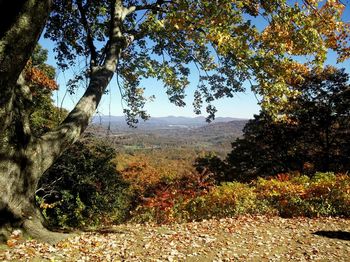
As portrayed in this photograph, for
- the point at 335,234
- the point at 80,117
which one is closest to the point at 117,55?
the point at 80,117

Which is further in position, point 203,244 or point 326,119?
point 326,119

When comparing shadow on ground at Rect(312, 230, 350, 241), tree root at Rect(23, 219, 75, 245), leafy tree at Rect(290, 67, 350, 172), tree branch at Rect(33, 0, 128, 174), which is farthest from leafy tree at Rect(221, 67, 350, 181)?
tree root at Rect(23, 219, 75, 245)

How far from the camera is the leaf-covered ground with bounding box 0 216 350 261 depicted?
6258mm

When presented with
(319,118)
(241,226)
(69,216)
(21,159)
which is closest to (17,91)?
(21,159)

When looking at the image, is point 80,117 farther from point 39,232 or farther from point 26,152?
point 39,232

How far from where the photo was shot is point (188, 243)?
7.74 metres

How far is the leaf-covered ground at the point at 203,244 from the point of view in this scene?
6.26 meters

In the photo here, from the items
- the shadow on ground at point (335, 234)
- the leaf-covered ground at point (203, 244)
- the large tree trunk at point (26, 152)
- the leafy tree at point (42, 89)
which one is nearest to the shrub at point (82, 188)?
the leafy tree at point (42, 89)

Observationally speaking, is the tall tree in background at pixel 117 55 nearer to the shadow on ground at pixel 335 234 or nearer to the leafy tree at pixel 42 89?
the shadow on ground at pixel 335 234

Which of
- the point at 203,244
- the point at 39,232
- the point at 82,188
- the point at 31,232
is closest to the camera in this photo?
the point at 31,232

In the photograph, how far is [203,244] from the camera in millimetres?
7750

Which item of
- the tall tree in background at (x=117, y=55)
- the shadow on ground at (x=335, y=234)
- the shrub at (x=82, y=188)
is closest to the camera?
the tall tree in background at (x=117, y=55)

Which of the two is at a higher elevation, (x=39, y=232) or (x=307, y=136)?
(x=307, y=136)

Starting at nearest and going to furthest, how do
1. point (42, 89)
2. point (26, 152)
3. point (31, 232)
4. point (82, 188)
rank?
point (26, 152) < point (31, 232) < point (82, 188) < point (42, 89)
